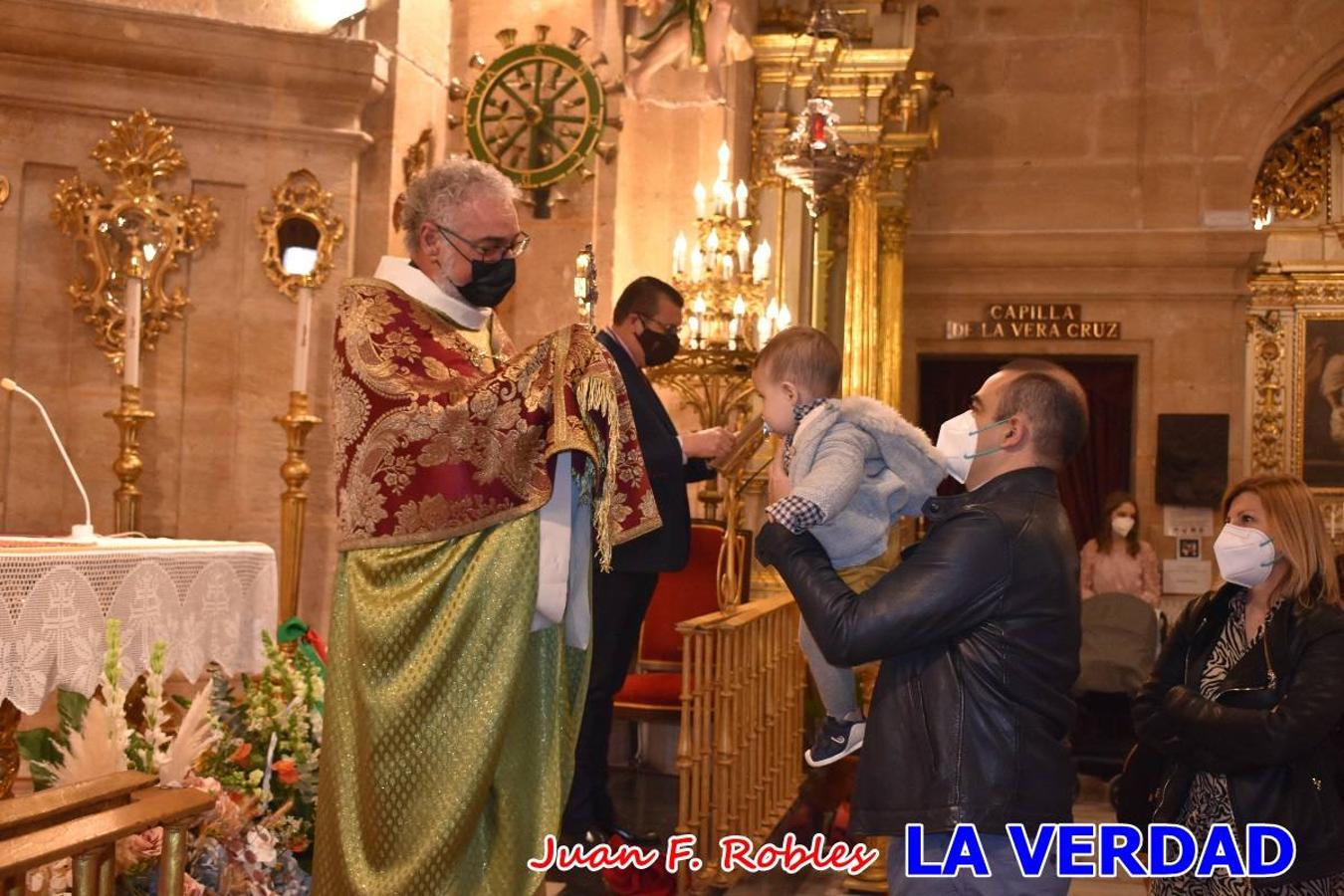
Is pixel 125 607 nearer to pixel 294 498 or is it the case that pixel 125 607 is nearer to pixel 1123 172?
pixel 294 498

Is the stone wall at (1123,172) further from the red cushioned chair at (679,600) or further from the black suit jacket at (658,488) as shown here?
the black suit jacket at (658,488)

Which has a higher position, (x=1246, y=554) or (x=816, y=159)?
(x=816, y=159)

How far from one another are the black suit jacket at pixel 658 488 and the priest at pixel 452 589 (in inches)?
53.1

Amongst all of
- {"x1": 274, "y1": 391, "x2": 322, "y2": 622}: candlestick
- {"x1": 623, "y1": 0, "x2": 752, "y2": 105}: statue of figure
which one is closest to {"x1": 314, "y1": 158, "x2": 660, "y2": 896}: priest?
{"x1": 274, "y1": 391, "x2": 322, "y2": 622}: candlestick

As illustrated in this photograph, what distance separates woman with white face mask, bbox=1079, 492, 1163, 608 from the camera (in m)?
10.4

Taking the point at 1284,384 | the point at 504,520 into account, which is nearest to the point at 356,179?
the point at 504,520

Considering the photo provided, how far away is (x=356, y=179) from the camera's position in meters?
6.57

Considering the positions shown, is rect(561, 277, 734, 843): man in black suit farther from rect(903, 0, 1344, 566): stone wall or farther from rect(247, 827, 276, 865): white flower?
rect(903, 0, 1344, 566): stone wall

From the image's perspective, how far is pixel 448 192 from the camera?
363 centimetres

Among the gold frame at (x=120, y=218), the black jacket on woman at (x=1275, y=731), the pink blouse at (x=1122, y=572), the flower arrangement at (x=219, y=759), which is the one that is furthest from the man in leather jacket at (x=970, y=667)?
the pink blouse at (x=1122, y=572)

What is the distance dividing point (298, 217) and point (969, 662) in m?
4.46

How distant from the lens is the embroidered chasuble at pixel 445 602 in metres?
3.39

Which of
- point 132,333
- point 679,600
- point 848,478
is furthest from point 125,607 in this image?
point 679,600

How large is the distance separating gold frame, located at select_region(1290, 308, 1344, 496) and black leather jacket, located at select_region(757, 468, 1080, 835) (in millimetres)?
12403
